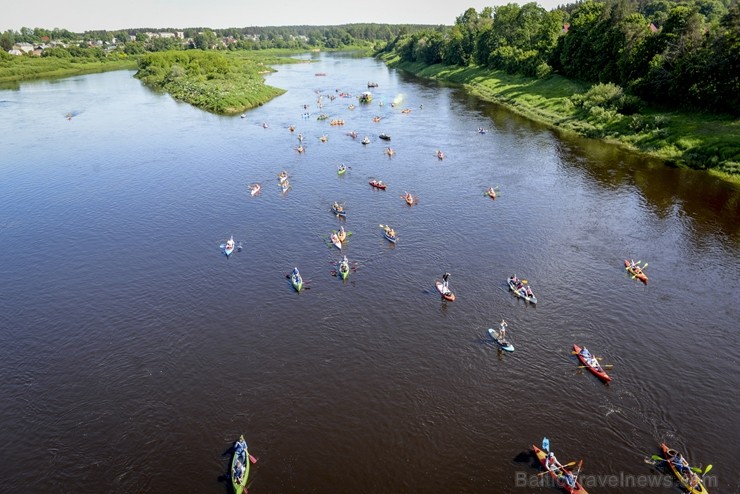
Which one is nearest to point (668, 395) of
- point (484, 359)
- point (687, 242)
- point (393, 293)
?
point (484, 359)

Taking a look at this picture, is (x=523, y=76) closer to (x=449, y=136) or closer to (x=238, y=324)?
(x=449, y=136)

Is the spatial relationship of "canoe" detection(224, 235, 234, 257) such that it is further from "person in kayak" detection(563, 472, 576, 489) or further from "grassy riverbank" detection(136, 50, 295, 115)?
"grassy riverbank" detection(136, 50, 295, 115)

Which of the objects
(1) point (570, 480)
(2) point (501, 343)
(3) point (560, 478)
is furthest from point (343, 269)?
(1) point (570, 480)

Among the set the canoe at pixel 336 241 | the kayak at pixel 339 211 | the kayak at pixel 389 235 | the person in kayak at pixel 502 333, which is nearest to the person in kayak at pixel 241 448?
the person in kayak at pixel 502 333

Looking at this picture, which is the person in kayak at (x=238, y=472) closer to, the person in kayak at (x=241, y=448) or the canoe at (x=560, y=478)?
the person in kayak at (x=241, y=448)

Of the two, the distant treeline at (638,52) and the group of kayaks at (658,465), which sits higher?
the distant treeline at (638,52)

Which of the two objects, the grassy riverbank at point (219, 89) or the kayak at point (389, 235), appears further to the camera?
the grassy riverbank at point (219, 89)
